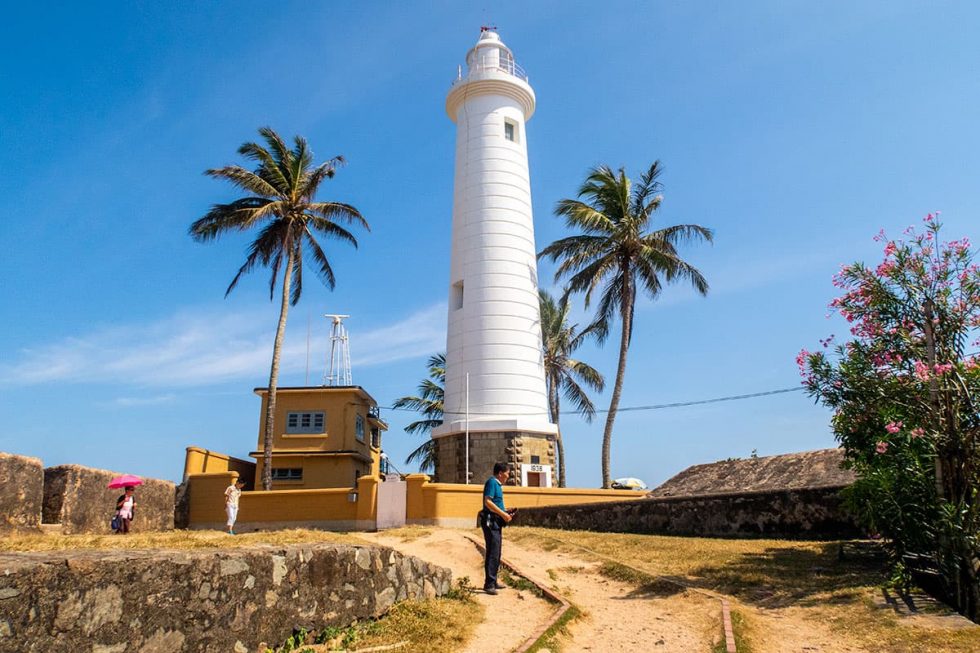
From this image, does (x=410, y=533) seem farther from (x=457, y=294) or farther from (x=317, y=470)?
(x=317, y=470)

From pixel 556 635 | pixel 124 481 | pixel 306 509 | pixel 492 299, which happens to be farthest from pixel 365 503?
pixel 556 635

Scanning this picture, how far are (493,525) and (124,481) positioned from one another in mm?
9014

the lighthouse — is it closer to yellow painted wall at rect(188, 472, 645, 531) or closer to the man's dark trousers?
yellow painted wall at rect(188, 472, 645, 531)

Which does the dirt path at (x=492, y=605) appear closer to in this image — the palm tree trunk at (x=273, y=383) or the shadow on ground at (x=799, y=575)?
the shadow on ground at (x=799, y=575)

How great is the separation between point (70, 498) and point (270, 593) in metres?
8.81

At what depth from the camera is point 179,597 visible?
4.54 metres

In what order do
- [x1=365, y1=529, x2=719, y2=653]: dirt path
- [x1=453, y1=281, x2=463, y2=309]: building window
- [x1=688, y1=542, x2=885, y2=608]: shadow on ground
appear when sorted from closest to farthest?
[x1=365, y1=529, x2=719, y2=653]: dirt path < [x1=688, y1=542, x2=885, y2=608]: shadow on ground < [x1=453, y1=281, x2=463, y2=309]: building window

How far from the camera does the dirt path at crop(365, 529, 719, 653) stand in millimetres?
6594

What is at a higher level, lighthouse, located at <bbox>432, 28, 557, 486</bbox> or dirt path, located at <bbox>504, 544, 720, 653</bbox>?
lighthouse, located at <bbox>432, 28, 557, 486</bbox>

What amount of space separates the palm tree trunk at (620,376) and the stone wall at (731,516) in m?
10.9

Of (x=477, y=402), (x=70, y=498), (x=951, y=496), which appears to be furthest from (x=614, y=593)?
(x=477, y=402)

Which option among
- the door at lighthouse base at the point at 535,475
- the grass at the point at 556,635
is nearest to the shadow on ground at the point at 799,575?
the grass at the point at 556,635

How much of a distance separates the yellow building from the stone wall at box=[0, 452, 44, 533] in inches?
774

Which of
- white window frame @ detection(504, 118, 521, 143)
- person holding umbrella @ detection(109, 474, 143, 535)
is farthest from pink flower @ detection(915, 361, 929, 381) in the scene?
white window frame @ detection(504, 118, 521, 143)
